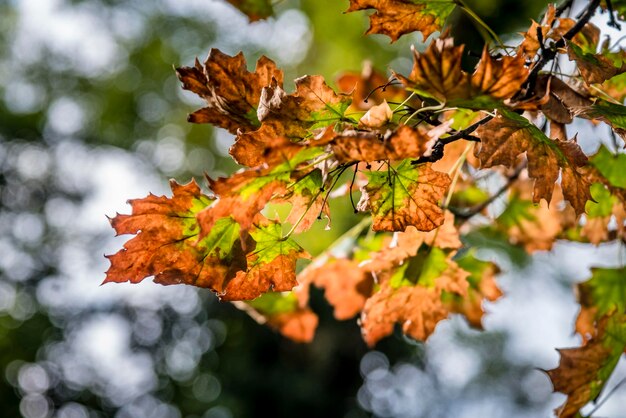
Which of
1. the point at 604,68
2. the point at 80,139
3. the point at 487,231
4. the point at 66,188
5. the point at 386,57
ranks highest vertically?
the point at 604,68

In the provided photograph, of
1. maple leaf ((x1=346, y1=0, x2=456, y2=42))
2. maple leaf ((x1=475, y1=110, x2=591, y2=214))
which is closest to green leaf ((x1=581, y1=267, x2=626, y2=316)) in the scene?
maple leaf ((x1=475, y1=110, x2=591, y2=214))

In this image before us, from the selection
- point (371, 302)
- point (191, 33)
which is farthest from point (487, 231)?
point (191, 33)

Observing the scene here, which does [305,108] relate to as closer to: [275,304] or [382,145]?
[382,145]

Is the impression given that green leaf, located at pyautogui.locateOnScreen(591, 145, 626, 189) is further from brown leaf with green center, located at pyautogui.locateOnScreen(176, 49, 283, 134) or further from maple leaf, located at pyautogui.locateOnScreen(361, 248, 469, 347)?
brown leaf with green center, located at pyautogui.locateOnScreen(176, 49, 283, 134)

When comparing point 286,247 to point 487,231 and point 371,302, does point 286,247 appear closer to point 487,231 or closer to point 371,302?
point 371,302

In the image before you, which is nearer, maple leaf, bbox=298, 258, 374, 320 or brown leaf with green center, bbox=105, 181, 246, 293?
brown leaf with green center, bbox=105, 181, 246, 293

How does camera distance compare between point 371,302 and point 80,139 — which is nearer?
point 371,302
